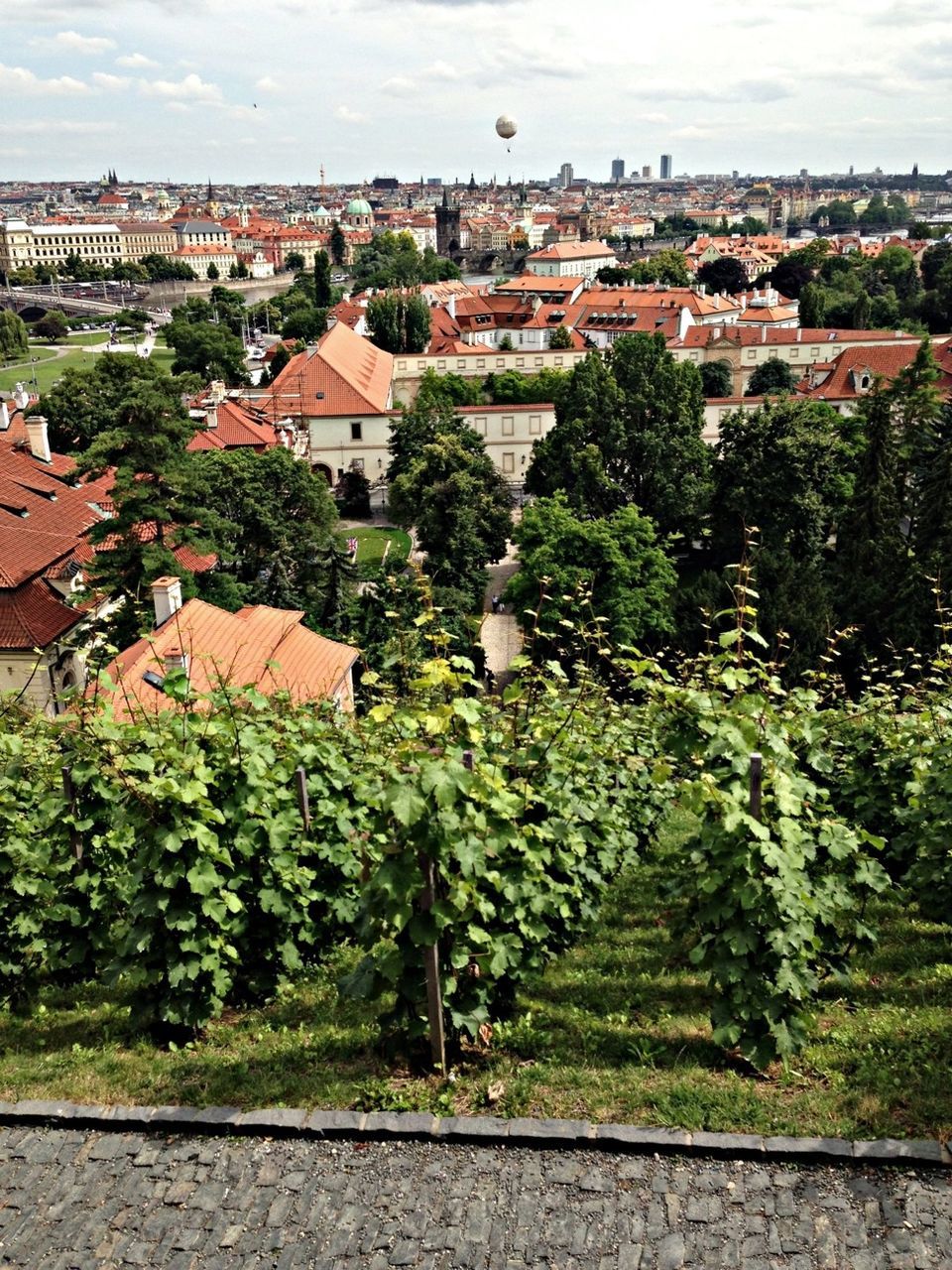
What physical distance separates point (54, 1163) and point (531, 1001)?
131 inches

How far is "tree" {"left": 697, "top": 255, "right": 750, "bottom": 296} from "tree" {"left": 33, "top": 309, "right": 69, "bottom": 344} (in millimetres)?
70849

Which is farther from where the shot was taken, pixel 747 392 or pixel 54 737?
pixel 747 392

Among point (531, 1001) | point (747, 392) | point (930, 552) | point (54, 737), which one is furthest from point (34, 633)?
point (747, 392)

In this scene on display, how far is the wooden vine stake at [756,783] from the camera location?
6.77 metres

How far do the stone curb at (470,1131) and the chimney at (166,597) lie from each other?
1420cm

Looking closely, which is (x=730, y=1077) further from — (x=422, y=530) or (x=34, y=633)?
(x=422, y=530)

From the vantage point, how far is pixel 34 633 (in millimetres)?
22453

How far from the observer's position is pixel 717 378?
66.5 m

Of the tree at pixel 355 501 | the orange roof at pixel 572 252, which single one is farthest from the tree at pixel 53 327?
the tree at pixel 355 501

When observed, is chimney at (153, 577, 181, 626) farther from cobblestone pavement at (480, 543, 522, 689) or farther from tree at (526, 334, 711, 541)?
tree at (526, 334, 711, 541)

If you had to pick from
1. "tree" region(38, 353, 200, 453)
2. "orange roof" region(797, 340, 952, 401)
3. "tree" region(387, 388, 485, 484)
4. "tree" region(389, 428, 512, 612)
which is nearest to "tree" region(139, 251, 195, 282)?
"tree" region(38, 353, 200, 453)

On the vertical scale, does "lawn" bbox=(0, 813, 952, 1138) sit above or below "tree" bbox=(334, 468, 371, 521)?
above

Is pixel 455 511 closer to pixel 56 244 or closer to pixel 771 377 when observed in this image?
pixel 771 377

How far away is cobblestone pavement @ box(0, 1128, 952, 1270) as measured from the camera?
5.59 m
